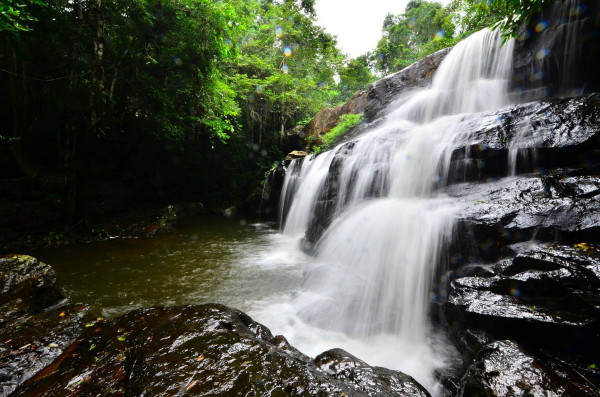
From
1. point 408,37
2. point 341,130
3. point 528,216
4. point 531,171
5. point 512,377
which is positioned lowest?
point 512,377

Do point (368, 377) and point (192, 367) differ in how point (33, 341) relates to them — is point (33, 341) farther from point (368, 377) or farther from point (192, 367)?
point (368, 377)

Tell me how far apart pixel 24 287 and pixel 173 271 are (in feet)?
7.54

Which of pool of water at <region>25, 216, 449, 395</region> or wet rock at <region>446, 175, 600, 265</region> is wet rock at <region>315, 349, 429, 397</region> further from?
wet rock at <region>446, 175, 600, 265</region>

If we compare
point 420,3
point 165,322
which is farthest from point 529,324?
point 420,3

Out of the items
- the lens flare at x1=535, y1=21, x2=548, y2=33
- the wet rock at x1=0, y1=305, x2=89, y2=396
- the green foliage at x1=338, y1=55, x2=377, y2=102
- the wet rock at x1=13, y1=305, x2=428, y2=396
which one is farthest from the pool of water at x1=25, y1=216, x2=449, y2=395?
the green foliage at x1=338, y1=55, x2=377, y2=102

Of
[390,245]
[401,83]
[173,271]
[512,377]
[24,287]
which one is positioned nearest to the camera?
[512,377]

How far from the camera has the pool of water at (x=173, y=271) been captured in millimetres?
4195

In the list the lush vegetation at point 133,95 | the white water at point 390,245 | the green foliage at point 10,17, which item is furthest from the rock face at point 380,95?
the green foliage at point 10,17

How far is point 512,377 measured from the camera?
68.2 inches

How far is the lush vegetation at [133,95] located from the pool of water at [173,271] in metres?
2.51

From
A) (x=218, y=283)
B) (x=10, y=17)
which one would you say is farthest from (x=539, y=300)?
(x=10, y=17)

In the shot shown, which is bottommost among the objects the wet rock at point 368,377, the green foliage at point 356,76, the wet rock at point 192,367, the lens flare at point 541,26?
the wet rock at point 368,377

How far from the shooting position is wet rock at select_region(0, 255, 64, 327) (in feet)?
9.70

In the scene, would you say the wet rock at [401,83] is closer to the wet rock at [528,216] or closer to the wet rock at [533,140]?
the wet rock at [533,140]
